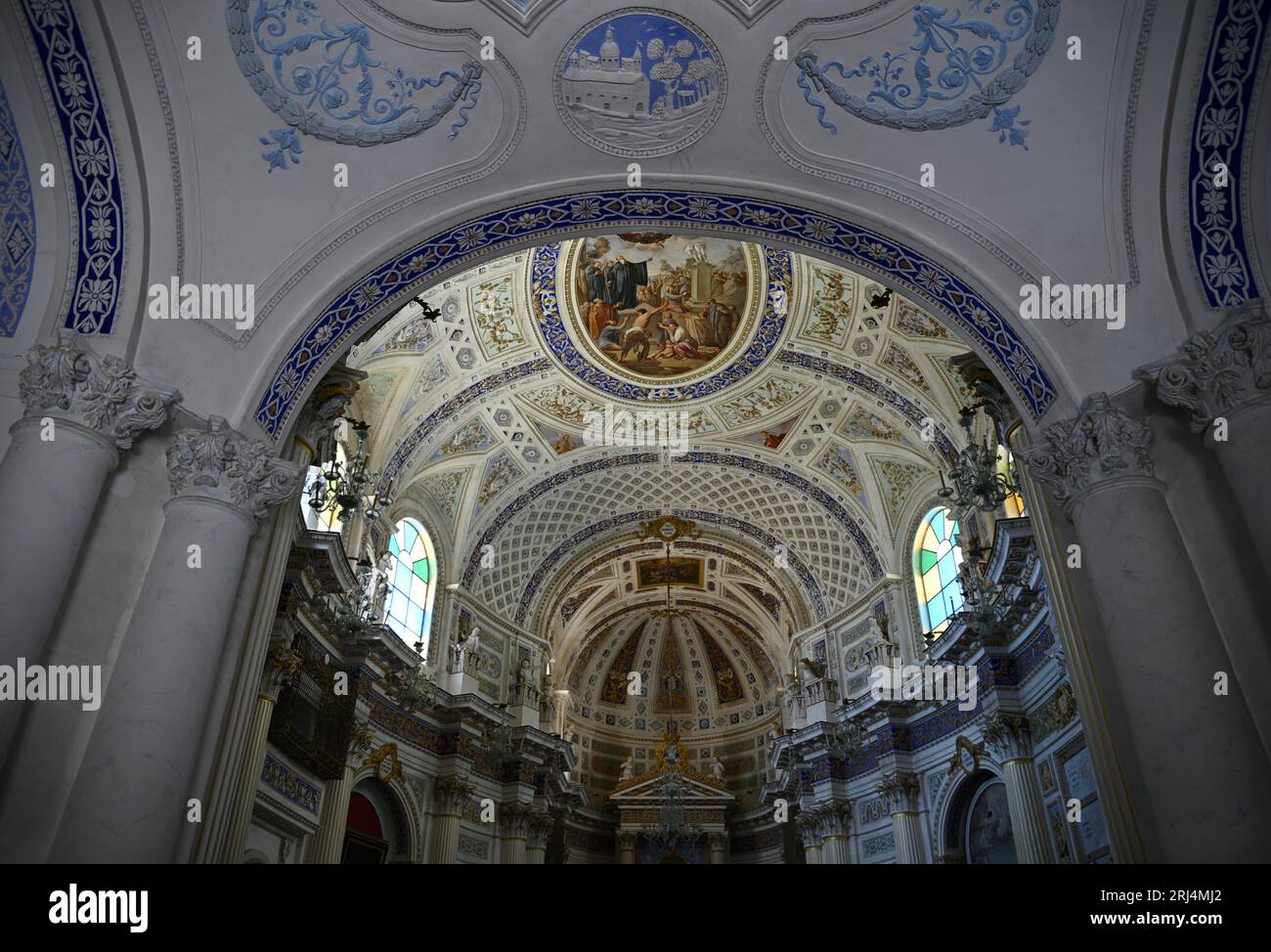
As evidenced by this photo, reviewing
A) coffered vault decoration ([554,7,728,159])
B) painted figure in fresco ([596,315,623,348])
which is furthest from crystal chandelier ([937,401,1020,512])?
painted figure in fresco ([596,315,623,348])

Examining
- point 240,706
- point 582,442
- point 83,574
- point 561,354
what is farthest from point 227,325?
point 582,442

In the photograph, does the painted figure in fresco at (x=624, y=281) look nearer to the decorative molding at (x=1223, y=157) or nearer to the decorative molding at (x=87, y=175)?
the decorative molding at (x=87, y=175)

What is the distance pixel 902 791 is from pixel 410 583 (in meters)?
9.74

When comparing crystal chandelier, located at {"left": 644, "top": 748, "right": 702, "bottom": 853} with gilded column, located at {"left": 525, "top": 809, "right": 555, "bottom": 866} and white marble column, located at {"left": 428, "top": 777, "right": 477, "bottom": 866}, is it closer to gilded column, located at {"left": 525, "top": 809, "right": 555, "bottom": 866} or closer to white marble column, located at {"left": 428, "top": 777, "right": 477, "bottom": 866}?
gilded column, located at {"left": 525, "top": 809, "right": 555, "bottom": 866}

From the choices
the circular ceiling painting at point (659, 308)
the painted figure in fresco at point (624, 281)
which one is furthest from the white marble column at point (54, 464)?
the painted figure in fresco at point (624, 281)

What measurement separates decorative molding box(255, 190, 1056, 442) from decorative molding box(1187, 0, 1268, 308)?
163 centimetres

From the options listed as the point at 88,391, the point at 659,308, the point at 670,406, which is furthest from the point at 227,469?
the point at 670,406

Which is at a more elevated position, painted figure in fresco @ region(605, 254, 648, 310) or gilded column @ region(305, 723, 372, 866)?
painted figure in fresco @ region(605, 254, 648, 310)

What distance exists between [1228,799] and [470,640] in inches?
561

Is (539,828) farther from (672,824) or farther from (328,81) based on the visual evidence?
(328,81)

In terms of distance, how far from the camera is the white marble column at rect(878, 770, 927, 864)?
15852mm

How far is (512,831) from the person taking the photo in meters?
18.0

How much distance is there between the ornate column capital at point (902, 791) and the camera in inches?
637

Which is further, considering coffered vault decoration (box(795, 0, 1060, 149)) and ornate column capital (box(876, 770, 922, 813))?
ornate column capital (box(876, 770, 922, 813))
